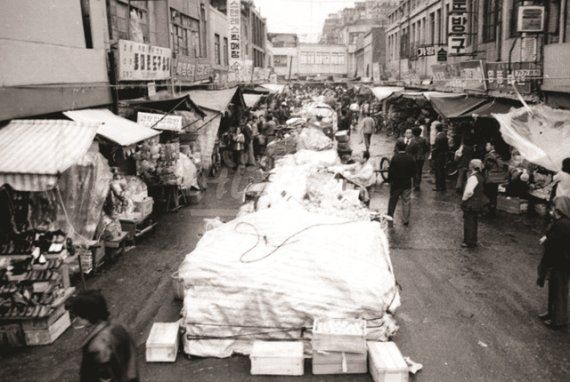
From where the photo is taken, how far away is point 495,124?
55.5 ft

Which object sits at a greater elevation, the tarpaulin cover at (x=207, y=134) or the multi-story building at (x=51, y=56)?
the multi-story building at (x=51, y=56)

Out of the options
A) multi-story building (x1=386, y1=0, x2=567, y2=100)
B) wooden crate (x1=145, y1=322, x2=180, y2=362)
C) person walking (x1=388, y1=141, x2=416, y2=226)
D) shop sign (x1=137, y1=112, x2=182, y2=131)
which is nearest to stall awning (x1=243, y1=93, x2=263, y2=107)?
multi-story building (x1=386, y1=0, x2=567, y2=100)

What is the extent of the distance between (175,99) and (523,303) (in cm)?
1170

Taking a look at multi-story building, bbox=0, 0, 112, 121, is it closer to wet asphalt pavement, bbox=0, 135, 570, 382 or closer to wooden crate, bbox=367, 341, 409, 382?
wet asphalt pavement, bbox=0, 135, 570, 382

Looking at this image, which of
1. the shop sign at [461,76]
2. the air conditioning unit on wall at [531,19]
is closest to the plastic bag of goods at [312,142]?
the shop sign at [461,76]

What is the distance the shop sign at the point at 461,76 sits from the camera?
53.5ft

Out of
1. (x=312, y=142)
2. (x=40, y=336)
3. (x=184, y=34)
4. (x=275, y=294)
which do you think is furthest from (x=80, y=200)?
(x=184, y=34)

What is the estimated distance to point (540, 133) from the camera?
11461mm

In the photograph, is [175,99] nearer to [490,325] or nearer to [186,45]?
[186,45]

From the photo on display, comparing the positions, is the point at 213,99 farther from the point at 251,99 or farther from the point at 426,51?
the point at 426,51

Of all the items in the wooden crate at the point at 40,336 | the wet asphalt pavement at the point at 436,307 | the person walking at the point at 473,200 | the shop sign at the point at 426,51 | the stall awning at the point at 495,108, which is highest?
the shop sign at the point at 426,51

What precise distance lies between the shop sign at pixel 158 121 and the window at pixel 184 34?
25.5 feet

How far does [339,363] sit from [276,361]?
0.73 m

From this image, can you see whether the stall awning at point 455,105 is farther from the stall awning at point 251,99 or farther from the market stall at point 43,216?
the stall awning at point 251,99
